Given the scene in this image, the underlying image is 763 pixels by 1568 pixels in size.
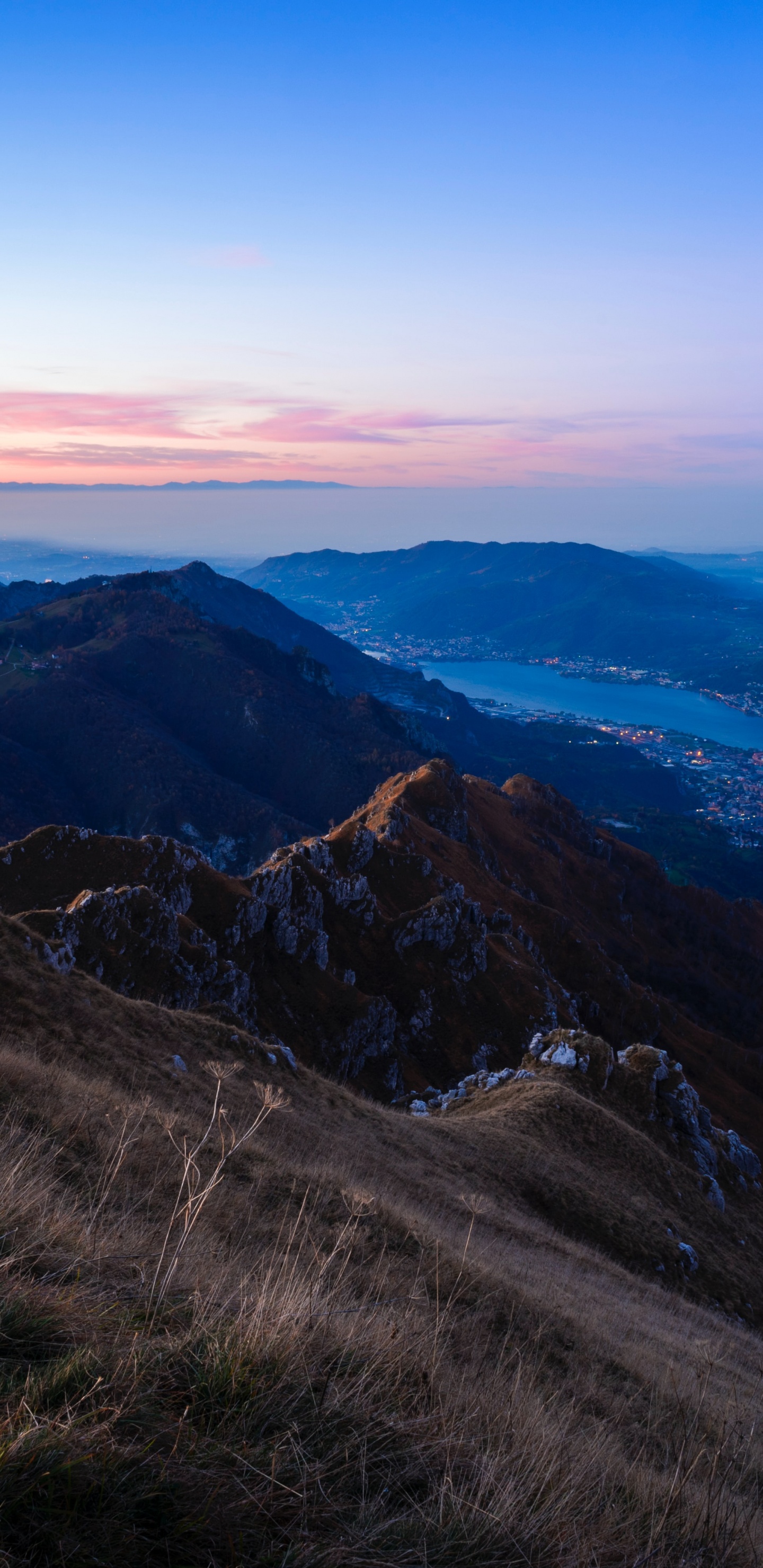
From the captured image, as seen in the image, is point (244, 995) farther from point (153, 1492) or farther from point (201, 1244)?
point (153, 1492)

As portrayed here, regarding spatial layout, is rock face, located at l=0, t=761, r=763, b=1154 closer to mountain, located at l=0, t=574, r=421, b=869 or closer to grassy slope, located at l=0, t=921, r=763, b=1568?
grassy slope, located at l=0, t=921, r=763, b=1568

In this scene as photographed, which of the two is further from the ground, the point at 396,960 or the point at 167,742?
the point at 167,742

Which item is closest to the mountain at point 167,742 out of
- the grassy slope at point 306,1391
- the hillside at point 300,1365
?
the hillside at point 300,1365

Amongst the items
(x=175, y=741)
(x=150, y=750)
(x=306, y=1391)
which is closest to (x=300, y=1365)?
(x=306, y=1391)

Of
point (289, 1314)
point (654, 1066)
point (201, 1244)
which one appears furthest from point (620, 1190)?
point (289, 1314)

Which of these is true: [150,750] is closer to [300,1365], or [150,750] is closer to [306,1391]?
[300,1365]

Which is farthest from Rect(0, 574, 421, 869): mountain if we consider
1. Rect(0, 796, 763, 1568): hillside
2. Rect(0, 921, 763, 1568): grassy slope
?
Rect(0, 921, 763, 1568): grassy slope

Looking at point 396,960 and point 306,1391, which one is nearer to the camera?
point 306,1391
